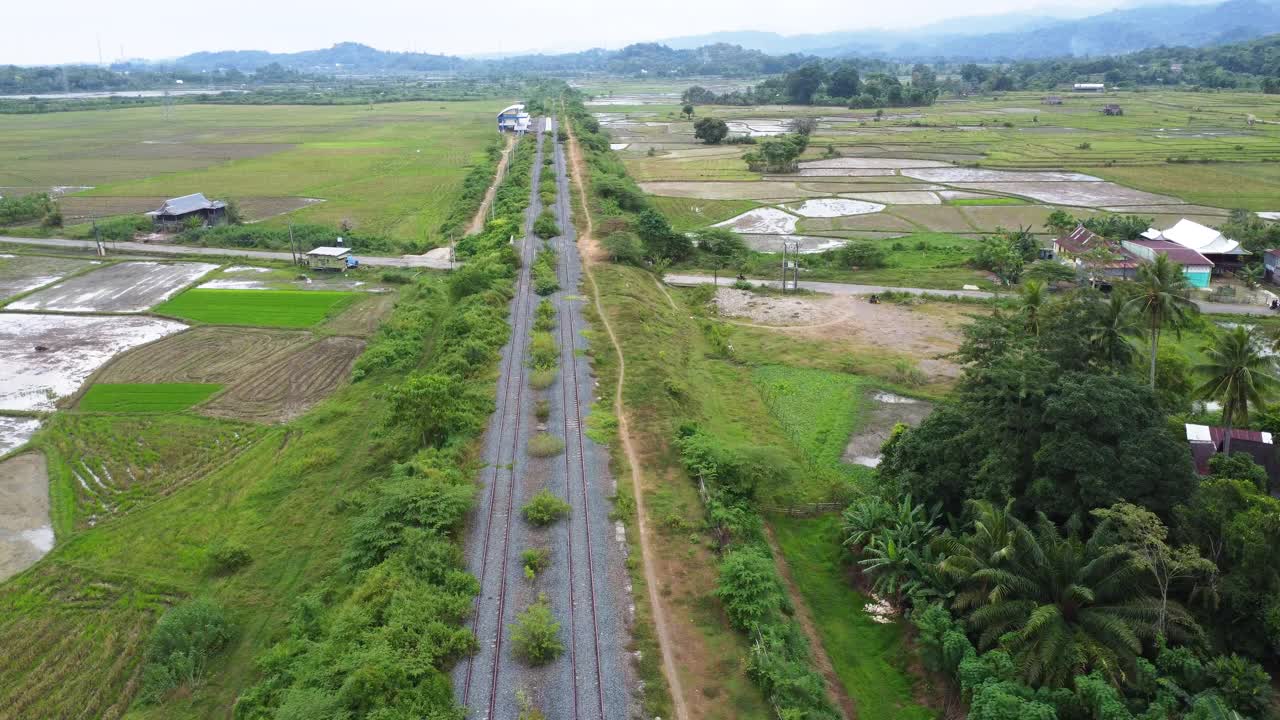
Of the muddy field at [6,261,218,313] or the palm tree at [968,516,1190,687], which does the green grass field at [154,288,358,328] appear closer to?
the muddy field at [6,261,218,313]

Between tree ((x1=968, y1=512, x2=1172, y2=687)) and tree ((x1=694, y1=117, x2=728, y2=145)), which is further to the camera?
tree ((x1=694, y1=117, x2=728, y2=145))

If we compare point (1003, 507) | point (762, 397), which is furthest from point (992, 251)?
point (1003, 507)

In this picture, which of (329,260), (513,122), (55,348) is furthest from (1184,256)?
(513,122)

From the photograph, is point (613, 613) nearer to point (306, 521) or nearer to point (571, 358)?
point (306, 521)

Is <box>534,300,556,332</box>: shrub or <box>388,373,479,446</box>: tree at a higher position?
<box>534,300,556,332</box>: shrub

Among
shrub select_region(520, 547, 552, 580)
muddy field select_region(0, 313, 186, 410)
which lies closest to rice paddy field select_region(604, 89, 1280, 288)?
shrub select_region(520, 547, 552, 580)

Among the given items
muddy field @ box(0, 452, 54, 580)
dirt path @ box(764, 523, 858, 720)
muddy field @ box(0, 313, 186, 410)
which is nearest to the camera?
dirt path @ box(764, 523, 858, 720)
